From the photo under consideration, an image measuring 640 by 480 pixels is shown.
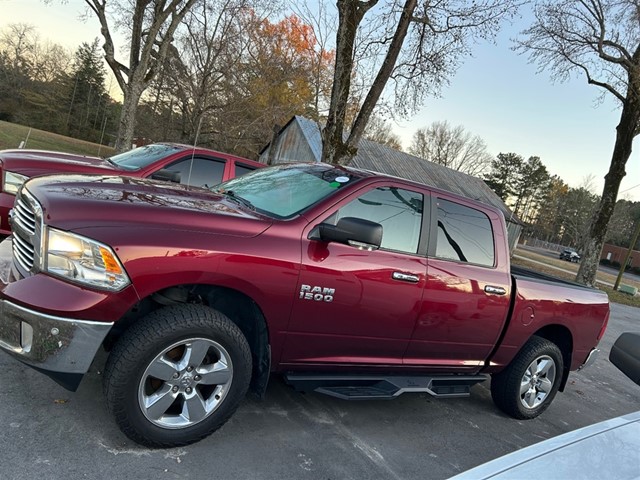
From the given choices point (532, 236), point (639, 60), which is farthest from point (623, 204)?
point (639, 60)

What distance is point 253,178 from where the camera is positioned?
407 cm

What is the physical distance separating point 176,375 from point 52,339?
69 cm

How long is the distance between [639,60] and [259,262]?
19.3m

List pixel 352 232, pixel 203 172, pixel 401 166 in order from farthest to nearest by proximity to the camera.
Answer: pixel 401 166 < pixel 203 172 < pixel 352 232

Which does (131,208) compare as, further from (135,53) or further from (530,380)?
(135,53)

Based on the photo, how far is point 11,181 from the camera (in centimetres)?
500

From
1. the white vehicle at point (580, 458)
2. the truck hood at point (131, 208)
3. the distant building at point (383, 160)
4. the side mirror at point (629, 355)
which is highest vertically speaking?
the distant building at point (383, 160)

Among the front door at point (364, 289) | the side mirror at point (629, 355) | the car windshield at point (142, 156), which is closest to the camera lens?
the side mirror at point (629, 355)

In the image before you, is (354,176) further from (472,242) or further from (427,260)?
(472,242)

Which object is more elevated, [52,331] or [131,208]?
[131,208]

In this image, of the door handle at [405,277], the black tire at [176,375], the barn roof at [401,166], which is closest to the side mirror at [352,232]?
the door handle at [405,277]

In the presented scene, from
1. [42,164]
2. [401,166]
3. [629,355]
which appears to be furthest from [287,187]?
[401,166]

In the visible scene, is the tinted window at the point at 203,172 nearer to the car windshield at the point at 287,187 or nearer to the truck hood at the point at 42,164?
the truck hood at the point at 42,164

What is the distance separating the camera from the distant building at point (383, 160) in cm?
2759
